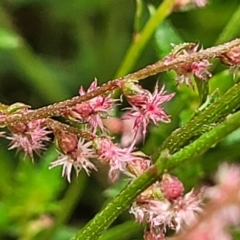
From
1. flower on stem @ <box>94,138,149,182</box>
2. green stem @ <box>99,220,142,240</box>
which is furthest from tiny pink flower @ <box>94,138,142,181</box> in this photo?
green stem @ <box>99,220,142,240</box>

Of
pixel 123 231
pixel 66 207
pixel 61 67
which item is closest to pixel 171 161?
pixel 123 231

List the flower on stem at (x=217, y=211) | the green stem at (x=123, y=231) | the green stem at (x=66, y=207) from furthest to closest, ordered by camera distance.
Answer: the green stem at (x=66, y=207) → the green stem at (x=123, y=231) → the flower on stem at (x=217, y=211)

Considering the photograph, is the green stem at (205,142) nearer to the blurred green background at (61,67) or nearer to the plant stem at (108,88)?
the plant stem at (108,88)

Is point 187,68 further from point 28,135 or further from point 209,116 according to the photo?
point 28,135

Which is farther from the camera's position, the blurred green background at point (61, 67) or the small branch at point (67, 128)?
the blurred green background at point (61, 67)

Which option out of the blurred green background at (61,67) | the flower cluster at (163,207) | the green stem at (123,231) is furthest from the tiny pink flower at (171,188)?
the blurred green background at (61,67)

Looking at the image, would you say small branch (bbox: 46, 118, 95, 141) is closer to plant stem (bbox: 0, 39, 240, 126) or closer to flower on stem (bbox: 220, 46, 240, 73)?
plant stem (bbox: 0, 39, 240, 126)

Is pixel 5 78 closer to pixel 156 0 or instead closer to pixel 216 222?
A: pixel 156 0
